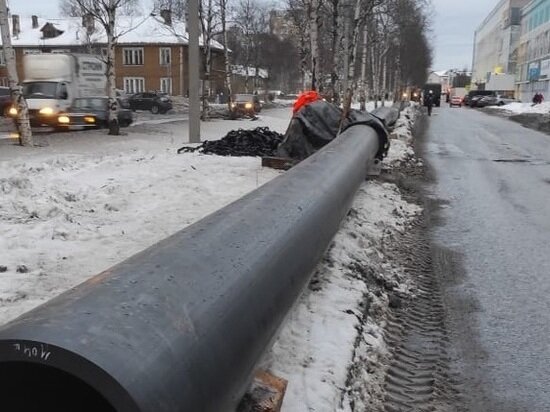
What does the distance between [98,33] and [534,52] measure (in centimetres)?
5775

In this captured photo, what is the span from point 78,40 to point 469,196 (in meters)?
66.1

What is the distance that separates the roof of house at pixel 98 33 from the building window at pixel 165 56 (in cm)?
88

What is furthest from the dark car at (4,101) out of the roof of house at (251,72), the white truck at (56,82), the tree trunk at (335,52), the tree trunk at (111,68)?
the roof of house at (251,72)

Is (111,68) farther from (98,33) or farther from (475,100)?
(475,100)

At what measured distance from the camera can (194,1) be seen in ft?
49.9

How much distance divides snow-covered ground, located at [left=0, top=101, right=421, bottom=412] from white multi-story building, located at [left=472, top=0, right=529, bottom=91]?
9811 centimetres

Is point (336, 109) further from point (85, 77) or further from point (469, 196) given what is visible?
point (85, 77)

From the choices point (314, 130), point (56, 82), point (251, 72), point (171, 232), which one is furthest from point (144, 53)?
point (171, 232)

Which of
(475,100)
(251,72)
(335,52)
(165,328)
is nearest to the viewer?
(165,328)

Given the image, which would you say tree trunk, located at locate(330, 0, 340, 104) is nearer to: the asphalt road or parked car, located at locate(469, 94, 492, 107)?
the asphalt road

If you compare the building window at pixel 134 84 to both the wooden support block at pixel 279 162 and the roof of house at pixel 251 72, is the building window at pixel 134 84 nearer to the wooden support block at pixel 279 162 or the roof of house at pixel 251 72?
the roof of house at pixel 251 72

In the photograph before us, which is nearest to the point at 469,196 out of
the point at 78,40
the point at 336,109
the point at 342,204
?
the point at 336,109

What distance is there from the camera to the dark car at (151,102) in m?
44.3

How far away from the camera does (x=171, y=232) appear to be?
260 inches
